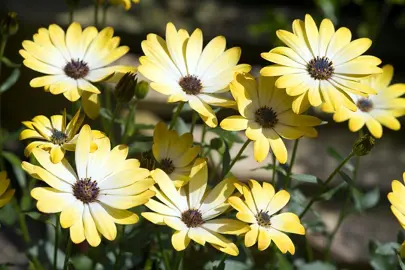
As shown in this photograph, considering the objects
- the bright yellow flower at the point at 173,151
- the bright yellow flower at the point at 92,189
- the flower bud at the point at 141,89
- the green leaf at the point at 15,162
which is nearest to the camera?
Result: the bright yellow flower at the point at 92,189

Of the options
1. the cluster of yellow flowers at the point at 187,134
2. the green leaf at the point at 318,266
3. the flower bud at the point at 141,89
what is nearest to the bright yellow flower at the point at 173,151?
the cluster of yellow flowers at the point at 187,134

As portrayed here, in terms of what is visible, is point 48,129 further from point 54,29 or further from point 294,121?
point 294,121

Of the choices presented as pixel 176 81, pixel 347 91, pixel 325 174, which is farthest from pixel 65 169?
pixel 325 174

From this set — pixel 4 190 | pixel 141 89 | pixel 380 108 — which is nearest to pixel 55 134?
pixel 4 190

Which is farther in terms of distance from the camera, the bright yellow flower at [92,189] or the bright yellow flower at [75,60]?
the bright yellow flower at [75,60]

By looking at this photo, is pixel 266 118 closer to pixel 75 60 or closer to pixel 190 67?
pixel 190 67

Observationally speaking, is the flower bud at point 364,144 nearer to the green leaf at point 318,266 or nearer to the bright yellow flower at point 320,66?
the bright yellow flower at point 320,66

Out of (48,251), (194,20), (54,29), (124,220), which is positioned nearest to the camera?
(124,220)

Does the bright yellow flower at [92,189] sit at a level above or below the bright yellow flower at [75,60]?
below
